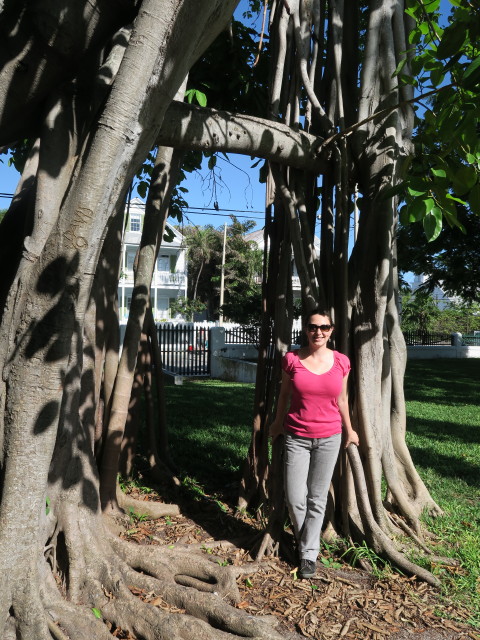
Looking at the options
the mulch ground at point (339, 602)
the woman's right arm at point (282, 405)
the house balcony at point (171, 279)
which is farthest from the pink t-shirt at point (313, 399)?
the house balcony at point (171, 279)

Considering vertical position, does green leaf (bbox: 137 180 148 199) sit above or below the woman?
above

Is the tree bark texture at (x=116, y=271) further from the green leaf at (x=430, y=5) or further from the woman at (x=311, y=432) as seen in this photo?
the green leaf at (x=430, y=5)

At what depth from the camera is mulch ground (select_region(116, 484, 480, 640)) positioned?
10.8ft

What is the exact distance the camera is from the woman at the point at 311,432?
390 centimetres

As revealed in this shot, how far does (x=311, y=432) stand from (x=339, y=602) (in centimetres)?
99

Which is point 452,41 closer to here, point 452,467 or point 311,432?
point 311,432

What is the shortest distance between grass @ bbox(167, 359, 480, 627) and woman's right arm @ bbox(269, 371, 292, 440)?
125 cm

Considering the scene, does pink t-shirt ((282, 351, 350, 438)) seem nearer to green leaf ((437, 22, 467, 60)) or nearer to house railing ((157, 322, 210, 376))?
green leaf ((437, 22, 467, 60))

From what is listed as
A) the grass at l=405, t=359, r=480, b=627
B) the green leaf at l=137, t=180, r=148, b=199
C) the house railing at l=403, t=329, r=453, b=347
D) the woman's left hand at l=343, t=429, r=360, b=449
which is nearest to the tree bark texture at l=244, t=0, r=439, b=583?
the woman's left hand at l=343, t=429, r=360, b=449

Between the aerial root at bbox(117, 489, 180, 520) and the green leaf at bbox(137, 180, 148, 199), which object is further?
the green leaf at bbox(137, 180, 148, 199)

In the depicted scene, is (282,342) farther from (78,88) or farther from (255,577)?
(78,88)

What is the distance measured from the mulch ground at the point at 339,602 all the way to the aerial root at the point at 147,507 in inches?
12.5

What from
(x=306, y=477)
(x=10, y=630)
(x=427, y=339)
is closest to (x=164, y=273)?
(x=427, y=339)

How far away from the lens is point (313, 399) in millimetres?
3916
